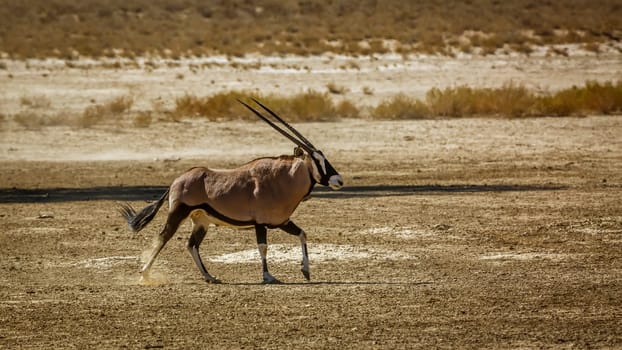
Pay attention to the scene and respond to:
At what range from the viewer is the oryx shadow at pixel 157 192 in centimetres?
1955

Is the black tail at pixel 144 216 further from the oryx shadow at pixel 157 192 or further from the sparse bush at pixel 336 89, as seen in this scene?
the sparse bush at pixel 336 89

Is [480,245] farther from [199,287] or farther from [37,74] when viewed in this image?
[37,74]

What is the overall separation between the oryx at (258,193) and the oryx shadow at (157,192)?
6865 mm

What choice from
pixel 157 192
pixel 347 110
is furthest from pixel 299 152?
pixel 347 110

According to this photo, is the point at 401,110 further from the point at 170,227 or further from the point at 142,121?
the point at 170,227

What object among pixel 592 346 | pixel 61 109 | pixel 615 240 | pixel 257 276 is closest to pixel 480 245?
pixel 615 240

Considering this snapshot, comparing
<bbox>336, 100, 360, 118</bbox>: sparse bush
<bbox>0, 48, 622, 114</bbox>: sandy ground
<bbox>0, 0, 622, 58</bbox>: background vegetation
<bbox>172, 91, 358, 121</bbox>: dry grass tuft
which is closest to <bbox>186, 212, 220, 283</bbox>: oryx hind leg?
<bbox>172, 91, 358, 121</bbox>: dry grass tuft

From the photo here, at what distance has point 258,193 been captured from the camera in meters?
12.3

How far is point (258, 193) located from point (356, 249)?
98.2 inches

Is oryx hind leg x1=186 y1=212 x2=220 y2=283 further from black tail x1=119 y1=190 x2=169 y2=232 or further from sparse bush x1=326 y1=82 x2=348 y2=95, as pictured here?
sparse bush x1=326 y1=82 x2=348 y2=95

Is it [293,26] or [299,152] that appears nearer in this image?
[299,152]

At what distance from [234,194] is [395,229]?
4.01m

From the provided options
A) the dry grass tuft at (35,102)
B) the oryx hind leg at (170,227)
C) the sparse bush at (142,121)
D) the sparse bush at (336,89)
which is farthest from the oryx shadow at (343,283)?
the sparse bush at (336,89)

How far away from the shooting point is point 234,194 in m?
12.3
